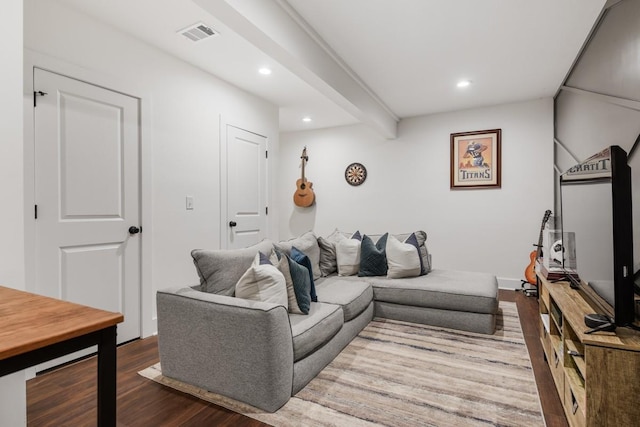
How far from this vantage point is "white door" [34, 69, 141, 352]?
A: 223 cm

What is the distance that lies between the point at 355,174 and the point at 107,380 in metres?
4.94

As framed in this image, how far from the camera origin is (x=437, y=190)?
4922 millimetres

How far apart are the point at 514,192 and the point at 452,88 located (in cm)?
164

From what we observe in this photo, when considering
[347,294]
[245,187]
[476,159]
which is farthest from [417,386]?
[476,159]

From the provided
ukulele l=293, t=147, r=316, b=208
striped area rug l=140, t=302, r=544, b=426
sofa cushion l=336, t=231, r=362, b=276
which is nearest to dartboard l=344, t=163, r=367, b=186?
ukulele l=293, t=147, r=316, b=208

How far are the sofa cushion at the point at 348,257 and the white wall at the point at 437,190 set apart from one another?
6.30 ft

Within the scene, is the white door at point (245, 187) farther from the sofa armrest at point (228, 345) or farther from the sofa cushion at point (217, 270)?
the sofa armrest at point (228, 345)

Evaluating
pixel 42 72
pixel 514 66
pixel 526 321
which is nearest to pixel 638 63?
pixel 514 66

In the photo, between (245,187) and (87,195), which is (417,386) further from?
(245,187)

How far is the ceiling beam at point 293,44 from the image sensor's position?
6.36 feet

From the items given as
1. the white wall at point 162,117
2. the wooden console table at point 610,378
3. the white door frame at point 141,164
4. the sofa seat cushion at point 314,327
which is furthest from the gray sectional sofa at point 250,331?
the wooden console table at point 610,378

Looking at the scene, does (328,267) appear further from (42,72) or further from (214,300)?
(42,72)

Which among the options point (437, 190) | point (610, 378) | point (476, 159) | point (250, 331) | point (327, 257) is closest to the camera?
point (610, 378)

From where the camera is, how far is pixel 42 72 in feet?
7.23
